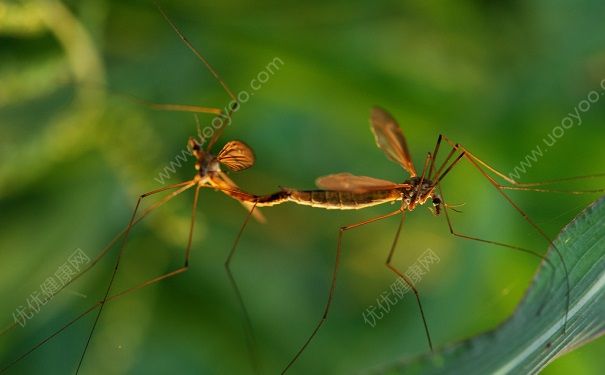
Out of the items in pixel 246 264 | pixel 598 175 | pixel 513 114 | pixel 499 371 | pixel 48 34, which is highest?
pixel 48 34

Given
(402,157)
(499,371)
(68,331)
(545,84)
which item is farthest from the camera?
(545,84)

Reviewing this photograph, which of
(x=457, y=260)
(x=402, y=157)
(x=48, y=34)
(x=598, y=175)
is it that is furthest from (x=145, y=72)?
(x=598, y=175)

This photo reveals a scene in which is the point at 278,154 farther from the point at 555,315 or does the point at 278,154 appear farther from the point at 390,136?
the point at 555,315

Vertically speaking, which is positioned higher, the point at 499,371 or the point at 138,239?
the point at 138,239

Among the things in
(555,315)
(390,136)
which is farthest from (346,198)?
(555,315)

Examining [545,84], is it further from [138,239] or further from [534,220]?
[138,239]

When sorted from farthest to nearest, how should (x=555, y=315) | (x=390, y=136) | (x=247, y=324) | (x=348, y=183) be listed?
(x=247, y=324)
(x=390, y=136)
(x=348, y=183)
(x=555, y=315)

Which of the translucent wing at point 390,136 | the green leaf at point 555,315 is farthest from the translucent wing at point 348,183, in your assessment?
the green leaf at point 555,315
